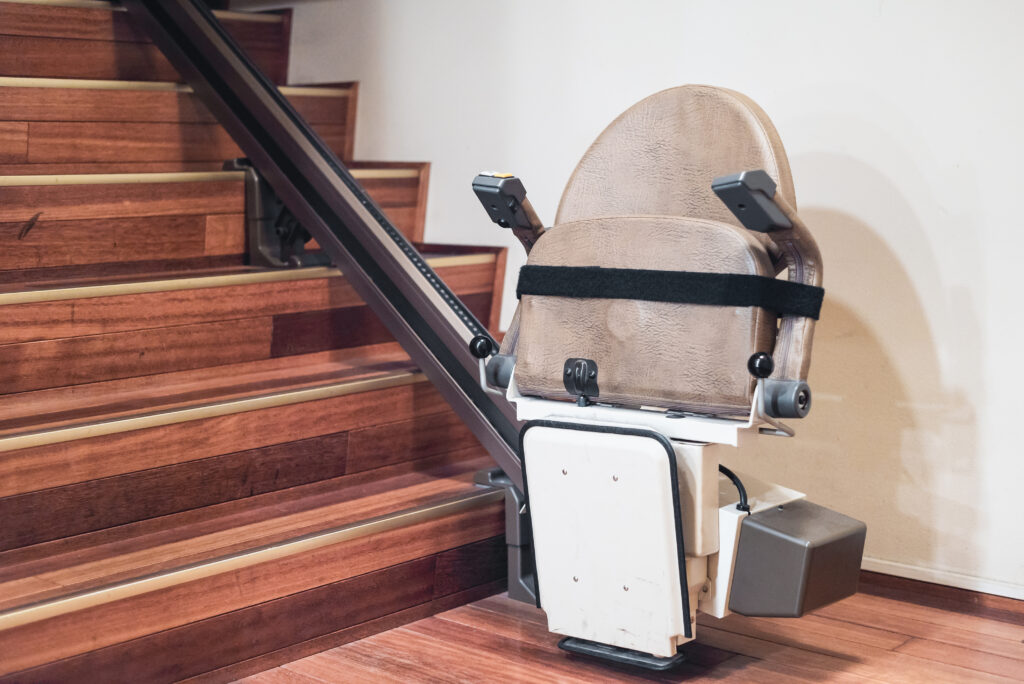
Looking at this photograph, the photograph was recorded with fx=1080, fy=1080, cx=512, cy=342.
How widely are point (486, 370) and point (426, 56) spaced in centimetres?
114

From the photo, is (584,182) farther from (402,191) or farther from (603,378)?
(402,191)

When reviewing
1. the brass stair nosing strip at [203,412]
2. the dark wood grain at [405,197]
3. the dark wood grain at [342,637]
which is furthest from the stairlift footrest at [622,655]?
the dark wood grain at [405,197]

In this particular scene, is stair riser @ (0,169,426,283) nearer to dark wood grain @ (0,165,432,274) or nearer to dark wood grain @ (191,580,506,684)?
dark wood grain @ (0,165,432,274)

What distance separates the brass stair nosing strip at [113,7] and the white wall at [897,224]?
97 centimetres

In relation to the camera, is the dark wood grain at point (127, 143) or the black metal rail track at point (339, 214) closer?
the black metal rail track at point (339, 214)

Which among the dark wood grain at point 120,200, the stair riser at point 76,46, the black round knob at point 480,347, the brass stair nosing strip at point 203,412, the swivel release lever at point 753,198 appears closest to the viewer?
the swivel release lever at point 753,198

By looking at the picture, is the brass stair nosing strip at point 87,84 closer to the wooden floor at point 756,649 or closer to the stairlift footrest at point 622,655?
the wooden floor at point 756,649

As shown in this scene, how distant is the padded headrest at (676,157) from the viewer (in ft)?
4.99

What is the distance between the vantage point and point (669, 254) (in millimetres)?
1450

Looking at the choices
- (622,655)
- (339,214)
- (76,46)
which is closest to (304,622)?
(622,655)

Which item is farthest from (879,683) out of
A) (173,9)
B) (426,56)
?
(173,9)

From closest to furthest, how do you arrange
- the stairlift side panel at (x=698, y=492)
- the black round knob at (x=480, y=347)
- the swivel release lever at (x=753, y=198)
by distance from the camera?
the swivel release lever at (x=753, y=198), the stairlift side panel at (x=698, y=492), the black round knob at (x=480, y=347)

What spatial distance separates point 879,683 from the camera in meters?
1.53

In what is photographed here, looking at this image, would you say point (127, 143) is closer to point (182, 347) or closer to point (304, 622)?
point (182, 347)
